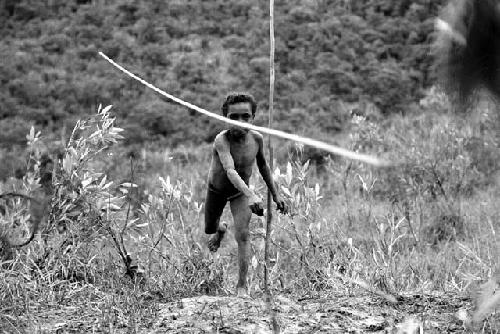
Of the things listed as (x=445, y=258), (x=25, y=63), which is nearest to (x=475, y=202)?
(x=445, y=258)

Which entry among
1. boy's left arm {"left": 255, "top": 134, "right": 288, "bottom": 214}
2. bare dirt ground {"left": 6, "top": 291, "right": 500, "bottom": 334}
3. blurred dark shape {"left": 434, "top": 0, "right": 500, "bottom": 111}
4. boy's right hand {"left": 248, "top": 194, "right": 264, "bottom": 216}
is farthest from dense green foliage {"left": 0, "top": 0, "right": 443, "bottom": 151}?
blurred dark shape {"left": 434, "top": 0, "right": 500, "bottom": 111}

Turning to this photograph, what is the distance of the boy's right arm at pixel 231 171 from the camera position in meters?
2.80

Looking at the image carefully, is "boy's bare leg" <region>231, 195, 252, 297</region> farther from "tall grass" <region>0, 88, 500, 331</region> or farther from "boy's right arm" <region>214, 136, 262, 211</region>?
"tall grass" <region>0, 88, 500, 331</region>

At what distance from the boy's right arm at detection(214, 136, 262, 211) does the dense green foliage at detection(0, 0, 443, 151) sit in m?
8.45

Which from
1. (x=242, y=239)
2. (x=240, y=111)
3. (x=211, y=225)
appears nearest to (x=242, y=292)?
(x=242, y=239)

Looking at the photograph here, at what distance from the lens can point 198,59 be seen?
13781 mm

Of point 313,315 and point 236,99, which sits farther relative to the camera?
point 236,99

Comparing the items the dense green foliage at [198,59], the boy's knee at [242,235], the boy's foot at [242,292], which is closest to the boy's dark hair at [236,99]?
the boy's knee at [242,235]

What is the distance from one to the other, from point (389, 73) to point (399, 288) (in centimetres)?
1019

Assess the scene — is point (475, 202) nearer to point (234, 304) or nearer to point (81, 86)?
point (234, 304)

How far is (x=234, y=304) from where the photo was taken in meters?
2.72

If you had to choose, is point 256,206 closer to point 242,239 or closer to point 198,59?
point 242,239

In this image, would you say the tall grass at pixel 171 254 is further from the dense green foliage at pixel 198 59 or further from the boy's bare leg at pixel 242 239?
the dense green foliage at pixel 198 59

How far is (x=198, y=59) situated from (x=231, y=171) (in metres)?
11.2
